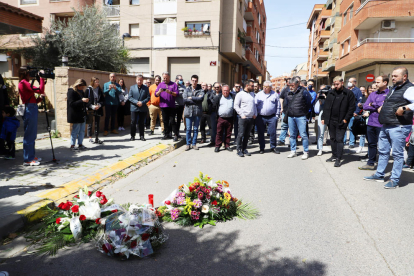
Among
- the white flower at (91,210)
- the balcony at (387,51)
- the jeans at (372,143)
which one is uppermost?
the balcony at (387,51)

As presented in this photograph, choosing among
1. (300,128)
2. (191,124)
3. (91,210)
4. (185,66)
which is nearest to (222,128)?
(191,124)

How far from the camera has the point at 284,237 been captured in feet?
12.1

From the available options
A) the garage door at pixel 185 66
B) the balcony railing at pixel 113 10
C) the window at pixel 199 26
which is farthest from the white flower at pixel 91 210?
the balcony railing at pixel 113 10

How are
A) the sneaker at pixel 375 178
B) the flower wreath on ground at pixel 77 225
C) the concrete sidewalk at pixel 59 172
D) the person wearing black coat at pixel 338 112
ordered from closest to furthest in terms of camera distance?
the flower wreath on ground at pixel 77 225 → the concrete sidewalk at pixel 59 172 → the sneaker at pixel 375 178 → the person wearing black coat at pixel 338 112

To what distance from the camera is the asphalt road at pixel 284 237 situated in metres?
3.03

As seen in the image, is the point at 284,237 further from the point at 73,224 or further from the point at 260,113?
the point at 260,113

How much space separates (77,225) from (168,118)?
6828mm

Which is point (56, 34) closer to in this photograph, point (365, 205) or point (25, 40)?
point (25, 40)

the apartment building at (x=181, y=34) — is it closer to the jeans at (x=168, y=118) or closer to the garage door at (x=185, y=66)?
the garage door at (x=185, y=66)

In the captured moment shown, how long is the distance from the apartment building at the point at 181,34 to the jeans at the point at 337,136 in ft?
57.4

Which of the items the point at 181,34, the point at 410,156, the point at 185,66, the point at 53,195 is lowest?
the point at 53,195

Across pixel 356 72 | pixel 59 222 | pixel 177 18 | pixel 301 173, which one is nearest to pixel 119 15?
pixel 177 18

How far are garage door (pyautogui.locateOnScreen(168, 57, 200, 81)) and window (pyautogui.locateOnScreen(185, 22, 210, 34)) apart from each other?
7.05 feet

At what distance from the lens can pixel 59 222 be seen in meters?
3.68
